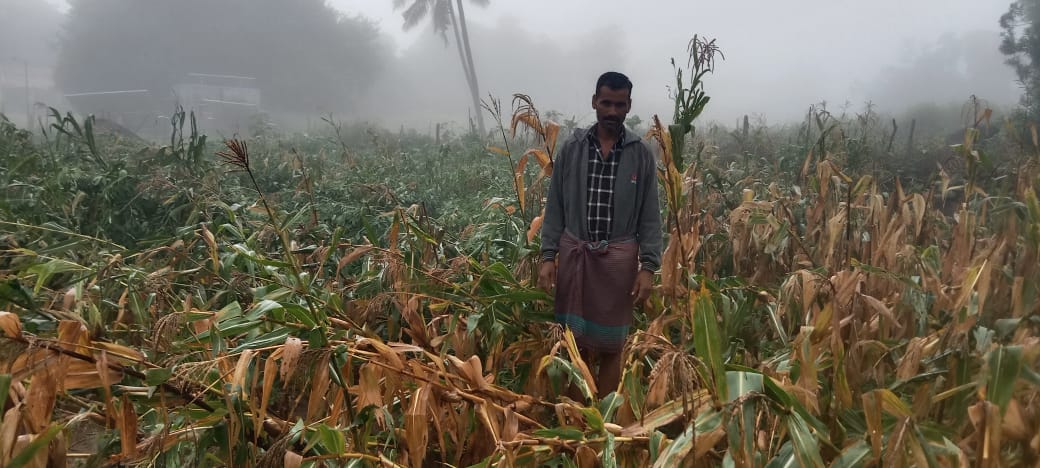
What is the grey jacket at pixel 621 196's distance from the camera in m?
1.53

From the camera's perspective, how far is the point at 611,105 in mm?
1479

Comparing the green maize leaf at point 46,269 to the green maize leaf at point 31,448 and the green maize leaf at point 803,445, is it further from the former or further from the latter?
the green maize leaf at point 803,445

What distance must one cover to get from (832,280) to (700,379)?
0.55 m

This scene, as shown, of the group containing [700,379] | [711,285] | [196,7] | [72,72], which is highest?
[196,7]

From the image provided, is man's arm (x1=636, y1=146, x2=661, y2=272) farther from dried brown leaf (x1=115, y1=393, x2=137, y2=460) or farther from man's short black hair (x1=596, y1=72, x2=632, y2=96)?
dried brown leaf (x1=115, y1=393, x2=137, y2=460)

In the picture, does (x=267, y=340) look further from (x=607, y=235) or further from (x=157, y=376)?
(x=607, y=235)

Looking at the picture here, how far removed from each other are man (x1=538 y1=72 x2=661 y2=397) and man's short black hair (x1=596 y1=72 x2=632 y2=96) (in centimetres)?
4

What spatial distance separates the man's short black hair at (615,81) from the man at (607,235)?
43 mm

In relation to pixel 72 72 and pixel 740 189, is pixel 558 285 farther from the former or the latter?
pixel 72 72

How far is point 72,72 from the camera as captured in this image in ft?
86.1

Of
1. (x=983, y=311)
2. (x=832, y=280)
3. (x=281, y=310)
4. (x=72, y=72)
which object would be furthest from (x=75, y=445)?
(x=72, y=72)

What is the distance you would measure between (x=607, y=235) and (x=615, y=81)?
423 mm

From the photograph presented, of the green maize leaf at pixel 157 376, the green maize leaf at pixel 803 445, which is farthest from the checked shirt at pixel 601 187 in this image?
the green maize leaf at pixel 157 376

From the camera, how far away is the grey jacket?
1.53 m
